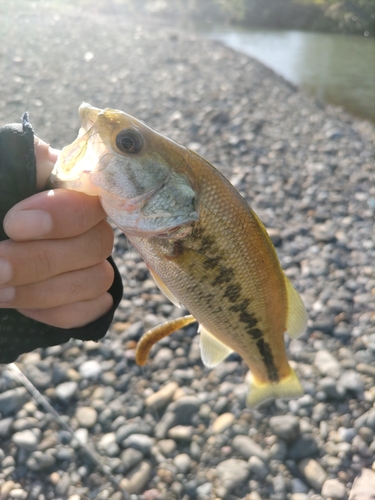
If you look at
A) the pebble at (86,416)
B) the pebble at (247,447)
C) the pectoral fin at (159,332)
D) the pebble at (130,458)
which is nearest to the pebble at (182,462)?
the pebble at (130,458)

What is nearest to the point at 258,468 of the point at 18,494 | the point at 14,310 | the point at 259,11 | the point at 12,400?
the point at 18,494

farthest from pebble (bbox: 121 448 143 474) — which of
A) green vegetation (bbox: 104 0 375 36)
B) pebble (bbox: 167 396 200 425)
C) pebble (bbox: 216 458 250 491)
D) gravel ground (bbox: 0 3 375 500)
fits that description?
green vegetation (bbox: 104 0 375 36)

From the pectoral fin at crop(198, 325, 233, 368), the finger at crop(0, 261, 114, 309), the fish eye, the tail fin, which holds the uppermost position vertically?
the fish eye

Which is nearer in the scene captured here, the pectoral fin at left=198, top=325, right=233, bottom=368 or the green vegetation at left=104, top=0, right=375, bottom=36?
the pectoral fin at left=198, top=325, right=233, bottom=368

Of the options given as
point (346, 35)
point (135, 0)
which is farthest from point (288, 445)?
point (135, 0)

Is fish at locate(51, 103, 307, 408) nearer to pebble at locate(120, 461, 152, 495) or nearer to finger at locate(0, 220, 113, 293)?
finger at locate(0, 220, 113, 293)

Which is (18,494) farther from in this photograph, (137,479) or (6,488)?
(137,479)

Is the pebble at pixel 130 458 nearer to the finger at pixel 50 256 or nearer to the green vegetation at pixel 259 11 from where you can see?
the finger at pixel 50 256

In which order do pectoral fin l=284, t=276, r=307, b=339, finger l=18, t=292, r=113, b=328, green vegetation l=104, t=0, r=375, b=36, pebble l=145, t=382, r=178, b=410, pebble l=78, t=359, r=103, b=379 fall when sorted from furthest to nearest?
green vegetation l=104, t=0, r=375, b=36
pebble l=78, t=359, r=103, b=379
pebble l=145, t=382, r=178, b=410
pectoral fin l=284, t=276, r=307, b=339
finger l=18, t=292, r=113, b=328
